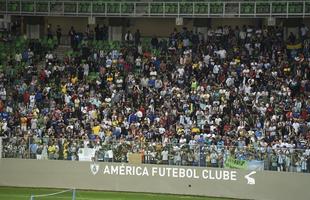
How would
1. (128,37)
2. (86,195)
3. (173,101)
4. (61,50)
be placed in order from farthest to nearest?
(61,50) < (128,37) < (173,101) < (86,195)

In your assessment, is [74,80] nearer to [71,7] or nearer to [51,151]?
[71,7]

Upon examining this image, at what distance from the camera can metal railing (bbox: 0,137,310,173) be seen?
32.8 meters

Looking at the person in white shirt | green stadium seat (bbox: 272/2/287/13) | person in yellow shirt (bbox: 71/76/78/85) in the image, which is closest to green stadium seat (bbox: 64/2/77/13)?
the person in white shirt

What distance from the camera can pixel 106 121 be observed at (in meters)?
38.8

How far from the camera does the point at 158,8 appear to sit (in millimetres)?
45625

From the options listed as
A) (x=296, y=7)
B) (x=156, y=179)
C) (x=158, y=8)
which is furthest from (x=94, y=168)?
(x=296, y=7)

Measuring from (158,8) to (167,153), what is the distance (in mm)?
13300

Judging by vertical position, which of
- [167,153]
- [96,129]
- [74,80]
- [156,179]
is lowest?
[156,179]

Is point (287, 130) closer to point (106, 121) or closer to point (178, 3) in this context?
point (106, 121)

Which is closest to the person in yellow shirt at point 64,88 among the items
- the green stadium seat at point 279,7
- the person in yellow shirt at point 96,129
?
the person in yellow shirt at point 96,129

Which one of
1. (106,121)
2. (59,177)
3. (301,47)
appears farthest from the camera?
(301,47)

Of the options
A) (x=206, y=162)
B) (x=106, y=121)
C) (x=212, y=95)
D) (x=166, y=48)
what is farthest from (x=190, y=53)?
(x=206, y=162)

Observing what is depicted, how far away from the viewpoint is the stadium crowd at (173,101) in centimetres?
3503

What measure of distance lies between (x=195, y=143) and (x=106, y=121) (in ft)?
17.9
